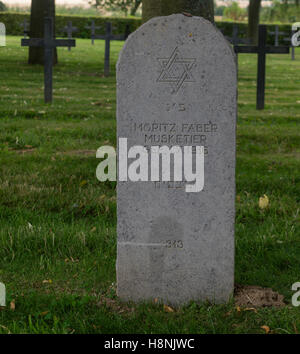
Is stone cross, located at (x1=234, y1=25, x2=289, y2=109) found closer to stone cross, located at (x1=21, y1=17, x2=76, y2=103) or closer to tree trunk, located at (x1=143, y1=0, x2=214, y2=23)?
tree trunk, located at (x1=143, y1=0, x2=214, y2=23)

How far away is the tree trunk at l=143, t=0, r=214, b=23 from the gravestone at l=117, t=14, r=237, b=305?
408cm

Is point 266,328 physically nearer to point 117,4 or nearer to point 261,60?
point 261,60

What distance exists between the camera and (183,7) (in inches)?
297

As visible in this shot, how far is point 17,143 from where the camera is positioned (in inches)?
292

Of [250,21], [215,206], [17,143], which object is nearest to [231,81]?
[215,206]

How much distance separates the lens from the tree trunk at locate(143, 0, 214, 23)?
7.32 metres

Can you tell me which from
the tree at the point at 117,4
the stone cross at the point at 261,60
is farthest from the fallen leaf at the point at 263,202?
the tree at the point at 117,4

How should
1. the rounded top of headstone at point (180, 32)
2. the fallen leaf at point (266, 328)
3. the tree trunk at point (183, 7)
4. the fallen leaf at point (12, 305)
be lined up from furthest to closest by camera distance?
the tree trunk at point (183, 7) → the fallen leaf at point (12, 305) → the rounded top of headstone at point (180, 32) → the fallen leaf at point (266, 328)

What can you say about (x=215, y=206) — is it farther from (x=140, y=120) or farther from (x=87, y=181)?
(x=87, y=181)

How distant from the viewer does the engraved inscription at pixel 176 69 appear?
3.41 metres

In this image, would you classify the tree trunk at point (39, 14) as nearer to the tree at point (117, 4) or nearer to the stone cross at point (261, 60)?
the stone cross at point (261, 60)
